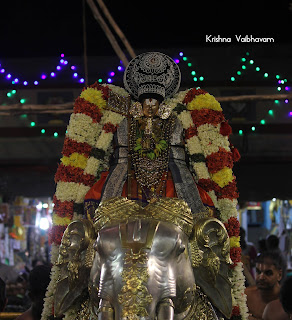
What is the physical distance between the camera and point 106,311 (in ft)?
8.80

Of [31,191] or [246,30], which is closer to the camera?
[246,30]

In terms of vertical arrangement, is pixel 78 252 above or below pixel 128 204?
below

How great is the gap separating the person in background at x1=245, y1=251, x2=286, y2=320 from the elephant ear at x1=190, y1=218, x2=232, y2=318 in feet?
10.4

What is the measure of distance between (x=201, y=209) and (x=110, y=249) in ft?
2.98

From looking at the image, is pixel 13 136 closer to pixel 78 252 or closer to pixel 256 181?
pixel 256 181

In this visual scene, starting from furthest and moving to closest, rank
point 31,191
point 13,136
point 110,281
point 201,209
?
1. point 31,191
2. point 13,136
3. point 201,209
4. point 110,281

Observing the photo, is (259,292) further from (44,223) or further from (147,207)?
(44,223)

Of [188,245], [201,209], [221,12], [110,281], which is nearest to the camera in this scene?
[110,281]

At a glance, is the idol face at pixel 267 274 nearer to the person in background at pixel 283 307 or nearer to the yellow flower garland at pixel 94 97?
the person in background at pixel 283 307

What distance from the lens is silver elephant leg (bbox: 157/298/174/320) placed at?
2.72 meters

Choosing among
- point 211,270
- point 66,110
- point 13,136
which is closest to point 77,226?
point 211,270

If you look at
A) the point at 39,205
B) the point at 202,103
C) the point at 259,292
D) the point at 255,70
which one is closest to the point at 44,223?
the point at 39,205

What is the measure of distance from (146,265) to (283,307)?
9.03 ft

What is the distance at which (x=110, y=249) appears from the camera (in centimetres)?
282
